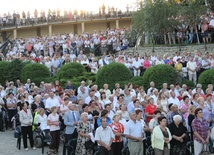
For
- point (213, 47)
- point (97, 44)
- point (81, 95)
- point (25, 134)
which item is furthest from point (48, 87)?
point (97, 44)

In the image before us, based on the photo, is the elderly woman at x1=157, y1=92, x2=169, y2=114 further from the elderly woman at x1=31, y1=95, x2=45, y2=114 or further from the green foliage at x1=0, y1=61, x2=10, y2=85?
the green foliage at x1=0, y1=61, x2=10, y2=85

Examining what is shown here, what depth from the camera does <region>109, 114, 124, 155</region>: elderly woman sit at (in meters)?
14.2

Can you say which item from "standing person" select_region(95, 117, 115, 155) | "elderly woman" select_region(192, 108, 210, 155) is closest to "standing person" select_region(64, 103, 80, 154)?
"standing person" select_region(95, 117, 115, 155)

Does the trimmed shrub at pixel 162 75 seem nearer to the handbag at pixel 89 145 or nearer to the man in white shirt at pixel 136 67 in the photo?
the man in white shirt at pixel 136 67

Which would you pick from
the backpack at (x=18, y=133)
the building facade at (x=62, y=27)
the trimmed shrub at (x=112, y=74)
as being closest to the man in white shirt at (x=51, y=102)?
the backpack at (x=18, y=133)

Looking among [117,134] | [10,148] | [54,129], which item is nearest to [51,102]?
[10,148]

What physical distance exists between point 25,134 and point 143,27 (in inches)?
690

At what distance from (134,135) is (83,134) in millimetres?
1471

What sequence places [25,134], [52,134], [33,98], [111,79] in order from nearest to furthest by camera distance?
[52,134]
[25,134]
[33,98]
[111,79]

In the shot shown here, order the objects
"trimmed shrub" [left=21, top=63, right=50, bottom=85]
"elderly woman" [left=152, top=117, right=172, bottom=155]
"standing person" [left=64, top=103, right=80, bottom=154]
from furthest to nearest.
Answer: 1. "trimmed shrub" [left=21, top=63, right=50, bottom=85]
2. "standing person" [left=64, top=103, right=80, bottom=154]
3. "elderly woman" [left=152, top=117, right=172, bottom=155]

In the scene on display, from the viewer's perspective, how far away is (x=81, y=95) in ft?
70.8

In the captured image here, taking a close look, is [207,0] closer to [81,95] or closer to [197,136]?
[81,95]

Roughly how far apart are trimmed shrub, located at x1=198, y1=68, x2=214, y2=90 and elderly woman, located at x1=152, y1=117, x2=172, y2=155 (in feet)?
35.6

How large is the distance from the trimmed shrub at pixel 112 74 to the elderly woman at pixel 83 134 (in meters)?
11.1
